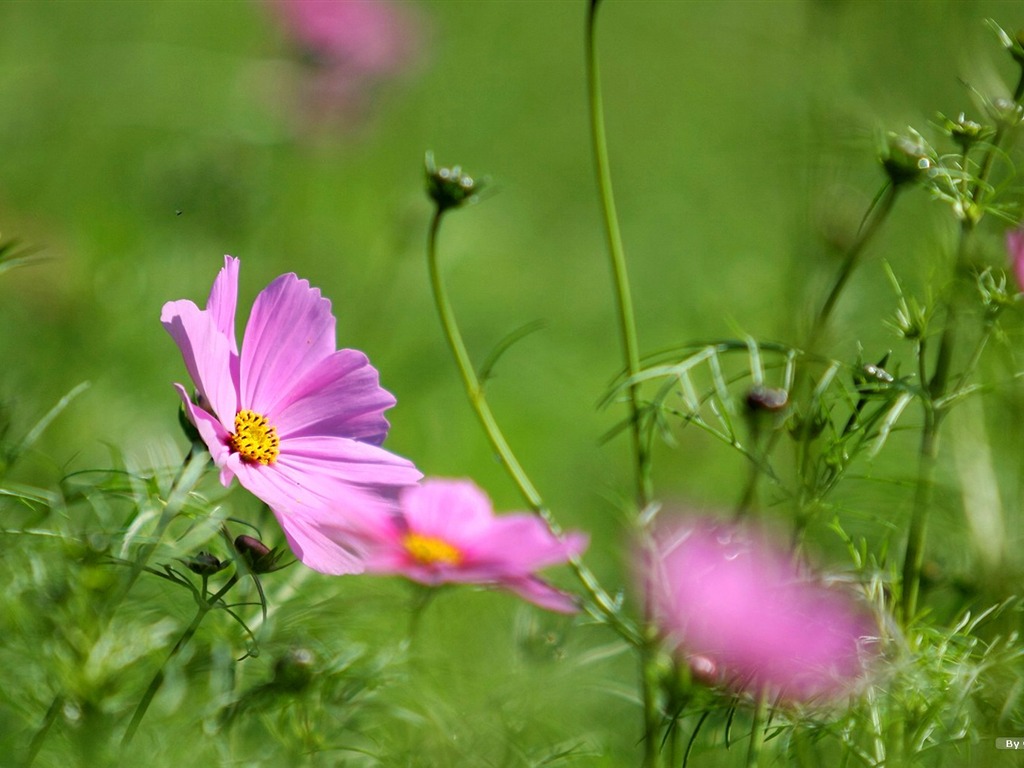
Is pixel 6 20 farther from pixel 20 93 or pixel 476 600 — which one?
pixel 476 600

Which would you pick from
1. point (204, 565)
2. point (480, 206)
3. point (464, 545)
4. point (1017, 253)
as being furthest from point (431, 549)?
point (480, 206)

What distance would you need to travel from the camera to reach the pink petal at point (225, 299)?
1.88 ft

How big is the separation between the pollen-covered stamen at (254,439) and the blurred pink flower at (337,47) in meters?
1.41

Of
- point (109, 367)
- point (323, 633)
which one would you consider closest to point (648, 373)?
point (323, 633)

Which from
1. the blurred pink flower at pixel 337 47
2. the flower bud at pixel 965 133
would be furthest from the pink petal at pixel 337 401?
the blurred pink flower at pixel 337 47

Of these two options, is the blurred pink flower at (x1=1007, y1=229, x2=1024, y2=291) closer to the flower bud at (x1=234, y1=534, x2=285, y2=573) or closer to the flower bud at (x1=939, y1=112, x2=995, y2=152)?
the flower bud at (x1=939, y1=112, x2=995, y2=152)

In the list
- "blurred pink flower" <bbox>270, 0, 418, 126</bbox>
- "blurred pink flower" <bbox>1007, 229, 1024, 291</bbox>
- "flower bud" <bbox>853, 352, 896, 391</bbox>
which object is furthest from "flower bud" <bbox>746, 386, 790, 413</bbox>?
"blurred pink flower" <bbox>270, 0, 418, 126</bbox>

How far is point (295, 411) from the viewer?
25.6 inches

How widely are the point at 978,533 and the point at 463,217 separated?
1.63m

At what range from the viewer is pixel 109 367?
133 centimetres

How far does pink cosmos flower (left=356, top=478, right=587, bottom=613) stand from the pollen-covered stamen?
0.24 ft

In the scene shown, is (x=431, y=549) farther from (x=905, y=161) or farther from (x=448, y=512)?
(x=905, y=161)

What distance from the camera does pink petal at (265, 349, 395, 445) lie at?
643 millimetres

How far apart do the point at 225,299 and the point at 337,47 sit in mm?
1515
